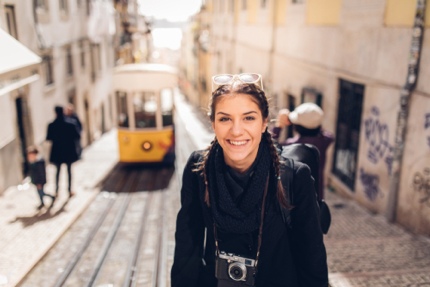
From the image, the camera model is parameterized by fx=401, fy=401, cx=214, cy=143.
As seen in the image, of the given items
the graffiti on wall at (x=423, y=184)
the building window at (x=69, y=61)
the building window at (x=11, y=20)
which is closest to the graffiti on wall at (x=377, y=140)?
the graffiti on wall at (x=423, y=184)

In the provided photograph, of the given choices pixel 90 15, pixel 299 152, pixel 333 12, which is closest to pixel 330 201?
pixel 333 12

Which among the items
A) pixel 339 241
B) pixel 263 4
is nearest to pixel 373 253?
pixel 339 241

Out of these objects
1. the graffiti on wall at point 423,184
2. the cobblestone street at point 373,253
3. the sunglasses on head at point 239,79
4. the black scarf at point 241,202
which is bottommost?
the cobblestone street at point 373,253

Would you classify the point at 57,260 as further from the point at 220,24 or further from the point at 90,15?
the point at 220,24

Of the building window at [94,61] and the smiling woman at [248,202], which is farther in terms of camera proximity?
the building window at [94,61]

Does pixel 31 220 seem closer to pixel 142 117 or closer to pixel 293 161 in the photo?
pixel 142 117

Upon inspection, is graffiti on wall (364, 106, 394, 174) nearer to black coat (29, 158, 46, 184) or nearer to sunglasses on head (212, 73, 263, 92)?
sunglasses on head (212, 73, 263, 92)

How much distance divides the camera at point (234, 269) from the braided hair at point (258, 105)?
0.30 metres

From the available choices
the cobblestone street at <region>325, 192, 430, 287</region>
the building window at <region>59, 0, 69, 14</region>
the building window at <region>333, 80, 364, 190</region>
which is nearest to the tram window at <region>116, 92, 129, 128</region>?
the building window at <region>333, 80, 364, 190</region>

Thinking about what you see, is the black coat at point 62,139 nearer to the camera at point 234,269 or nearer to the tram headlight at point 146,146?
the tram headlight at point 146,146

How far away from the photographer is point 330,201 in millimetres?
7969

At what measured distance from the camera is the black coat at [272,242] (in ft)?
6.34

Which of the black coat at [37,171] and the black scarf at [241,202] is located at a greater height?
the black scarf at [241,202]

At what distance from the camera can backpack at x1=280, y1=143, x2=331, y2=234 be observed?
192 centimetres
